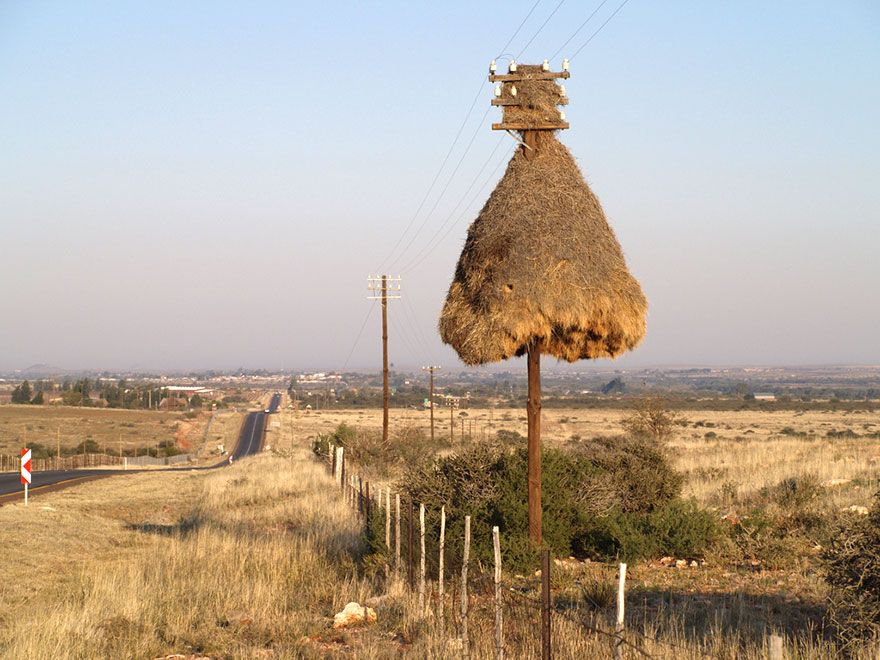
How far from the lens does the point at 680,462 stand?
3009 cm

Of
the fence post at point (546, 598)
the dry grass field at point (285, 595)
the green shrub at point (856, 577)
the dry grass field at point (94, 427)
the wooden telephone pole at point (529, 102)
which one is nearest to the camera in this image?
the fence post at point (546, 598)

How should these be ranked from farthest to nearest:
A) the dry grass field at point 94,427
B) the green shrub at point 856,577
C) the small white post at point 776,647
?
the dry grass field at point 94,427, the green shrub at point 856,577, the small white post at point 776,647

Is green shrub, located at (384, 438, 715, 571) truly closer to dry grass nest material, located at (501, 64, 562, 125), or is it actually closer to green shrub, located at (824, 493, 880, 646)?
dry grass nest material, located at (501, 64, 562, 125)

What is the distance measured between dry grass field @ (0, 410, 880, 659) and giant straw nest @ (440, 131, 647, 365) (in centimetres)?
293

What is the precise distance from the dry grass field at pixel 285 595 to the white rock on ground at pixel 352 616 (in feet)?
0.65

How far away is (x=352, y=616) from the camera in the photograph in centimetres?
1002

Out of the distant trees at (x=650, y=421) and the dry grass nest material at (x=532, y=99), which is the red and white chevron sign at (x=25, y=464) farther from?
the dry grass nest material at (x=532, y=99)

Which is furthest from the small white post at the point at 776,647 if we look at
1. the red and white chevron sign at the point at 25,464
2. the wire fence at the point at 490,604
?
the red and white chevron sign at the point at 25,464

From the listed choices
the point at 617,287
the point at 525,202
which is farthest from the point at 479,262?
the point at 617,287

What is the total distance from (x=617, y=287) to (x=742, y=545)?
4699 mm

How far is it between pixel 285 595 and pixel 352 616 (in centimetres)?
175

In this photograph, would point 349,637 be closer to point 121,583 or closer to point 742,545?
point 121,583

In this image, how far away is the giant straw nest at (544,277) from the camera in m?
10.5

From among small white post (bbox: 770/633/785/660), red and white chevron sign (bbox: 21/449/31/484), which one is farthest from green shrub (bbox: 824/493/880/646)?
red and white chevron sign (bbox: 21/449/31/484)
